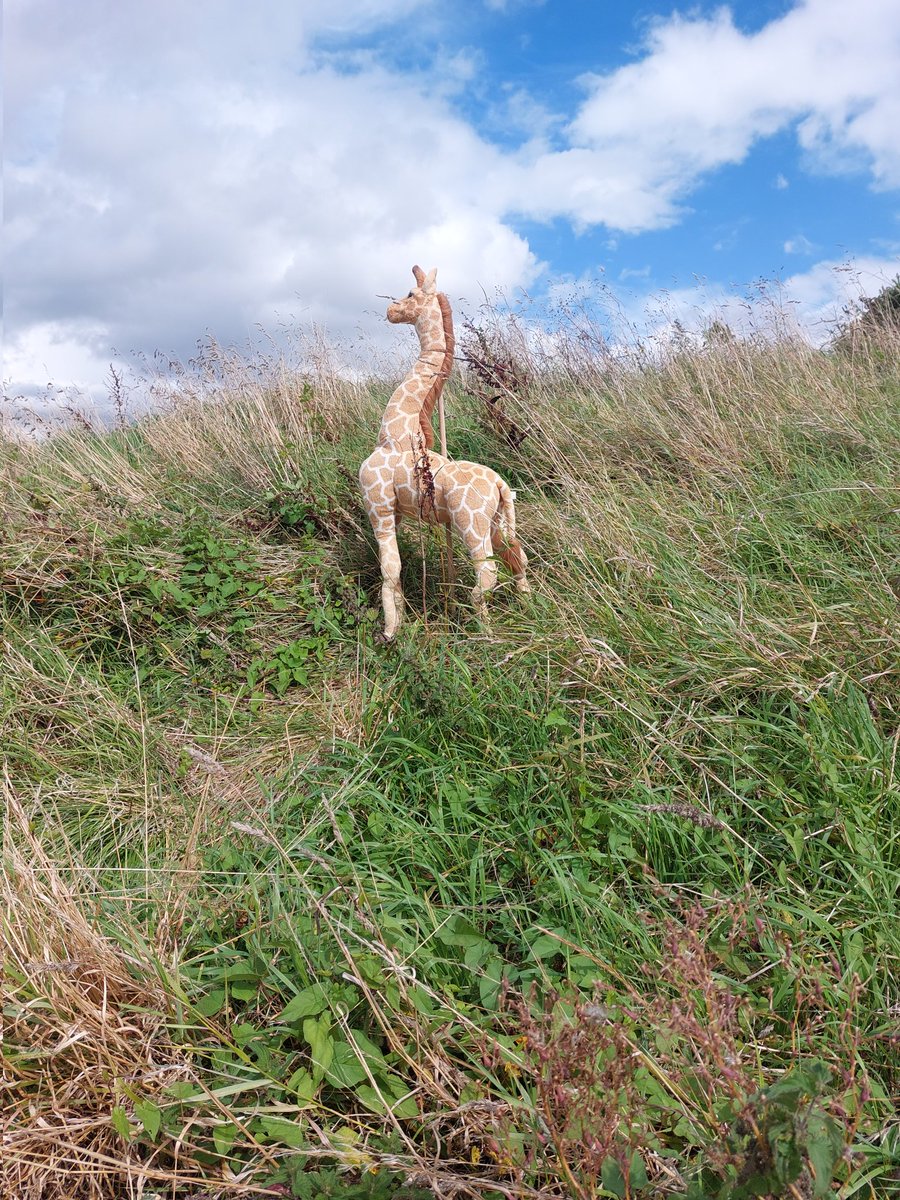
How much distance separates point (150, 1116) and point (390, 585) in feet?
8.63

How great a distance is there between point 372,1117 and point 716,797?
1.35 m

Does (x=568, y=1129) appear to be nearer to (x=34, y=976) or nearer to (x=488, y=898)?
(x=488, y=898)

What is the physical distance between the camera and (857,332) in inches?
291

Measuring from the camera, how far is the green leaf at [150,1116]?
1.70 metres

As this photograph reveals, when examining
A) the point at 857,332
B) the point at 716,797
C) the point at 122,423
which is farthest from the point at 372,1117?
the point at 857,332

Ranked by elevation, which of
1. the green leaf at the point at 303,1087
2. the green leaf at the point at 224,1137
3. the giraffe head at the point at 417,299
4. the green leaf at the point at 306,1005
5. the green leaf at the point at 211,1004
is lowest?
the green leaf at the point at 224,1137

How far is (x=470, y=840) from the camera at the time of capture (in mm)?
2607

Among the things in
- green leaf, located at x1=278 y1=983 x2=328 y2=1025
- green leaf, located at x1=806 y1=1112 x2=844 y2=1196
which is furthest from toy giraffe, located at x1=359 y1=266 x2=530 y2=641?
green leaf, located at x1=806 y1=1112 x2=844 y2=1196

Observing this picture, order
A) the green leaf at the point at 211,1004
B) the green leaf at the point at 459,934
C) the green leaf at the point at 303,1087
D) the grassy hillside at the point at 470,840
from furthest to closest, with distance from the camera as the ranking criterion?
the green leaf at the point at 459,934
the green leaf at the point at 211,1004
the green leaf at the point at 303,1087
the grassy hillside at the point at 470,840

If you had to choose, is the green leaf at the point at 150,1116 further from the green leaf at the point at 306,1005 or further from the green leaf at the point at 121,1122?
the green leaf at the point at 306,1005

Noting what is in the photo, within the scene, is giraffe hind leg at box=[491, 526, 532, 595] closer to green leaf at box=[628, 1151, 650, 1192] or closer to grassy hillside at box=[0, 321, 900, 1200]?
grassy hillside at box=[0, 321, 900, 1200]

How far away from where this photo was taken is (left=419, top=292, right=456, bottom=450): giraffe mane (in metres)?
4.07

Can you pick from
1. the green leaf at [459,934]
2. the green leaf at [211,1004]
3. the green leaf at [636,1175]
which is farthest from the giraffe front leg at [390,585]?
the green leaf at [636,1175]

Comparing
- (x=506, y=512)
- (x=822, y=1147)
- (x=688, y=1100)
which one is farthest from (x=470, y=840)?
(x=506, y=512)
